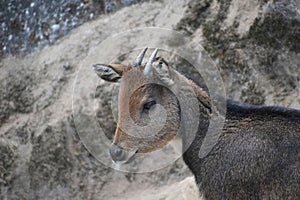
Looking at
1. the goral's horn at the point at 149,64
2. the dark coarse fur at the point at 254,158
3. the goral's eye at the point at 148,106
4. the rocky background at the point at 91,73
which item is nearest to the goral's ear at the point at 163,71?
the goral's horn at the point at 149,64

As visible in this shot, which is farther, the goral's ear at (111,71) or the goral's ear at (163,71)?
the goral's ear at (111,71)

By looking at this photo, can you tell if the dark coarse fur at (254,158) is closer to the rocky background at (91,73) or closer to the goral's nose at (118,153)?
the goral's nose at (118,153)

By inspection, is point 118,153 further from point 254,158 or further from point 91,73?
point 91,73

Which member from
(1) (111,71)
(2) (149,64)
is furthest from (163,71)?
(1) (111,71)

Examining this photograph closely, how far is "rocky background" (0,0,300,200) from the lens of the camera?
34.5 feet

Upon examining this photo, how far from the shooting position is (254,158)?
7719 mm

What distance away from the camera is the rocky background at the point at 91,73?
34.5 feet

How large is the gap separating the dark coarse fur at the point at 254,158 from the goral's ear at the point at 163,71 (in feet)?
2.02

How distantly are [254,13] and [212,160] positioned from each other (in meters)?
3.30

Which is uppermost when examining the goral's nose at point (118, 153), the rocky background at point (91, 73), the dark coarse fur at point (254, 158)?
the goral's nose at point (118, 153)

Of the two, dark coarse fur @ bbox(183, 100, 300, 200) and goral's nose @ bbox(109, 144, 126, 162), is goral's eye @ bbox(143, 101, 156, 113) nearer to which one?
goral's nose @ bbox(109, 144, 126, 162)

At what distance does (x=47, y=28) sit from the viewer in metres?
12.3

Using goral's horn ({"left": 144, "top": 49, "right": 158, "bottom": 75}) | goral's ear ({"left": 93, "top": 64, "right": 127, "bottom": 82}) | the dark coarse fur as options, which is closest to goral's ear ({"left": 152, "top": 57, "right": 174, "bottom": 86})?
goral's horn ({"left": 144, "top": 49, "right": 158, "bottom": 75})

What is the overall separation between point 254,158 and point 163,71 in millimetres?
1110
